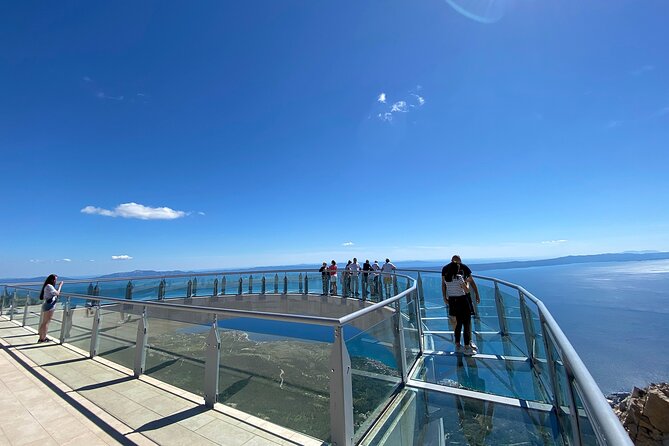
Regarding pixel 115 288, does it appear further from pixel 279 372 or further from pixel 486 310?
pixel 486 310

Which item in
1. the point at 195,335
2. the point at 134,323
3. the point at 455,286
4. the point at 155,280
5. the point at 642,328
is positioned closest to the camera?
the point at 195,335

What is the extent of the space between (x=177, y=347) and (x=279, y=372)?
189cm

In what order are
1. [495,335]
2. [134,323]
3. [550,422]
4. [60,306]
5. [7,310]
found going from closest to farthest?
[550,422] → [134,323] → [495,335] → [60,306] → [7,310]

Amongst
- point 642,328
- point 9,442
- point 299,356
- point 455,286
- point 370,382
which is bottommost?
point 642,328

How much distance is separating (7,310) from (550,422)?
1539 centimetres

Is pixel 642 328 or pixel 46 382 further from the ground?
pixel 46 382

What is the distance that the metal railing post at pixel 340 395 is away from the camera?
8.15ft

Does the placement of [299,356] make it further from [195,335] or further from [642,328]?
[642,328]

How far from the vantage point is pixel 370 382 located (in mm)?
2912

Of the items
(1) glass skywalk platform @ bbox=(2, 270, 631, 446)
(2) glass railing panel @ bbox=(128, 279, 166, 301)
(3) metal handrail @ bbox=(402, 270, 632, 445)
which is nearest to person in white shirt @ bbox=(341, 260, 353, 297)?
(1) glass skywalk platform @ bbox=(2, 270, 631, 446)

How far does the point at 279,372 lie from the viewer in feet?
10.00

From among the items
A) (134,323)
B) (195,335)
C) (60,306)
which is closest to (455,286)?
(195,335)

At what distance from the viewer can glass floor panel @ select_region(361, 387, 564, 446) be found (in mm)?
2600

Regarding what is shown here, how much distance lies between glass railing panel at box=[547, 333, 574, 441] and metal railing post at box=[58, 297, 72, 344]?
329 inches
